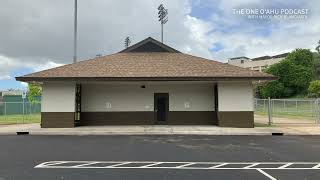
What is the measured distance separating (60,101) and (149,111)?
588 centimetres

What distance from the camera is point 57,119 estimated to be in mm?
26953

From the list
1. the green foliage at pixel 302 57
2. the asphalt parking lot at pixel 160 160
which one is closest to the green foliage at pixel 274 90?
the green foliage at pixel 302 57

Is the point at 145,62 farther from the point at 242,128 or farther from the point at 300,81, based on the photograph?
the point at 300,81

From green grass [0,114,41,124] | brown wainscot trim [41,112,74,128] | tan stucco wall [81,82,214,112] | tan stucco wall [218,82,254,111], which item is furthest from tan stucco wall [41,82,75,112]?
green grass [0,114,41,124]

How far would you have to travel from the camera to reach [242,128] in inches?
1044

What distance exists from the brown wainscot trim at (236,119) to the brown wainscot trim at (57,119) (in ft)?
30.1

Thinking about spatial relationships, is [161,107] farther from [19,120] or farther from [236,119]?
[19,120]

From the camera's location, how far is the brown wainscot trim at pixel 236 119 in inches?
1064

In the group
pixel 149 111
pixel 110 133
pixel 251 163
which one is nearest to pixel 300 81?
pixel 149 111

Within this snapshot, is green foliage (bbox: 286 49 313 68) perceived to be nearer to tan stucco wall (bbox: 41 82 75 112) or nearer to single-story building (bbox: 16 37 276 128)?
single-story building (bbox: 16 37 276 128)

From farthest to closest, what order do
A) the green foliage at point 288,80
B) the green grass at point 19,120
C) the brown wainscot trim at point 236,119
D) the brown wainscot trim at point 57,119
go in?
the green foliage at point 288,80
the green grass at point 19,120
the brown wainscot trim at point 236,119
the brown wainscot trim at point 57,119

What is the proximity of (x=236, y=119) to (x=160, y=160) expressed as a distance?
14798 millimetres

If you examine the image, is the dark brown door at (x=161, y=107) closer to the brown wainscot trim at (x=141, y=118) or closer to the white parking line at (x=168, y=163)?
the brown wainscot trim at (x=141, y=118)

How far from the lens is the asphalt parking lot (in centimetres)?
1044
